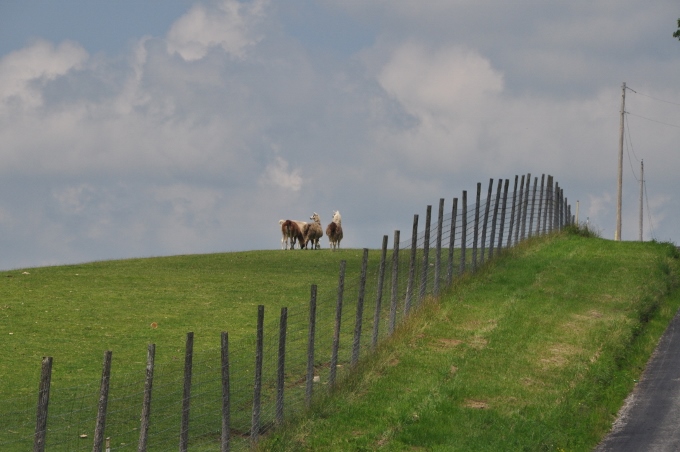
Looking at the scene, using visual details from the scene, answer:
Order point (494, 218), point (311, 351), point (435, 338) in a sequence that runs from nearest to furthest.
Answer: point (311, 351) → point (435, 338) → point (494, 218)

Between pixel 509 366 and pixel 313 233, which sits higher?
pixel 313 233

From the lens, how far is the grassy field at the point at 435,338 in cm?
1698

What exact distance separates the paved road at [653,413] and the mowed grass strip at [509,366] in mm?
241

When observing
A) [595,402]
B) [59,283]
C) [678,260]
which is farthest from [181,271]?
[595,402]

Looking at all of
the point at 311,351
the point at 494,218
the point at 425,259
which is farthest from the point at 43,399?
the point at 494,218

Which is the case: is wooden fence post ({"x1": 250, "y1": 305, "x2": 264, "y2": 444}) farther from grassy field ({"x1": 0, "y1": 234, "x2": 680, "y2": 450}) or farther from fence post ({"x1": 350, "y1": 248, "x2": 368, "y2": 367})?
fence post ({"x1": 350, "y1": 248, "x2": 368, "y2": 367})

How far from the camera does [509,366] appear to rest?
2033cm

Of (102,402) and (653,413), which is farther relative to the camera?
(653,413)

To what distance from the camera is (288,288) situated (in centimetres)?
3272

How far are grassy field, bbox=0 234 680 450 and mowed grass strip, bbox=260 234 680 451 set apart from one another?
0.04 meters

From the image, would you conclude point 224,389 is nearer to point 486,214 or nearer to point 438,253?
point 438,253

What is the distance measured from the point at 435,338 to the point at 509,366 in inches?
92.1

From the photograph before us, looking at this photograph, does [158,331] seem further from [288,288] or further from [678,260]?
[678,260]

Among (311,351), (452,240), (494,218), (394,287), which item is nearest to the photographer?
(311,351)
